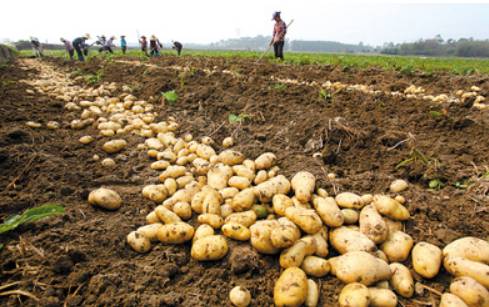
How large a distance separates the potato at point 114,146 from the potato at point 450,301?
10.7 feet

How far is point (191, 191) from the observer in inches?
99.3

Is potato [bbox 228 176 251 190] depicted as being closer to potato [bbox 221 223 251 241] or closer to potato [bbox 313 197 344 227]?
potato [bbox 221 223 251 241]

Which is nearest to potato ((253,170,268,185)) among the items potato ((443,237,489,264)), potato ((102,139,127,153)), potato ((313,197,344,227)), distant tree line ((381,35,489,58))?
potato ((313,197,344,227))

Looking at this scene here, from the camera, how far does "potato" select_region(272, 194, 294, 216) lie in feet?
7.23

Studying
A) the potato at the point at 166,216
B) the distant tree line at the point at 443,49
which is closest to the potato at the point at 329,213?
the potato at the point at 166,216

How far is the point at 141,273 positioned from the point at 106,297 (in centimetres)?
25

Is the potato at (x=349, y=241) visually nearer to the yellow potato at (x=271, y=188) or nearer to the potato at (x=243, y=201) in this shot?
the yellow potato at (x=271, y=188)

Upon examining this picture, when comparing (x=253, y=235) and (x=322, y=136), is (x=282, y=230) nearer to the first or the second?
(x=253, y=235)

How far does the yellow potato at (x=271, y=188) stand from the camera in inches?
92.6

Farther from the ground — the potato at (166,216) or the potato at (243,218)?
the potato at (243,218)

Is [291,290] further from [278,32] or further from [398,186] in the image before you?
[278,32]

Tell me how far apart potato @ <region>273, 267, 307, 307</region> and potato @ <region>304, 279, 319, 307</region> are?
0.04 meters

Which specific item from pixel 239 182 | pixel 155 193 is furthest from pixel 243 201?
pixel 155 193

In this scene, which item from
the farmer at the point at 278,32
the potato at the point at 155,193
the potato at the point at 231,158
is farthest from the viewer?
the farmer at the point at 278,32
